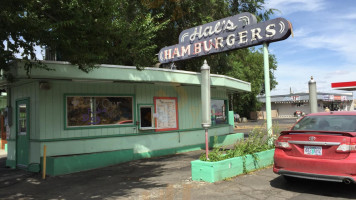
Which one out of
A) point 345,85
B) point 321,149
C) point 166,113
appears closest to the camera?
point 321,149

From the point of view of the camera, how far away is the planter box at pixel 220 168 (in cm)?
677

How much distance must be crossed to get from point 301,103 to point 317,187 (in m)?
49.2

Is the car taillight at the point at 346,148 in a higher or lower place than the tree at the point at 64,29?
lower

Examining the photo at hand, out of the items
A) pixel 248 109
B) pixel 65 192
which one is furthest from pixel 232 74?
pixel 65 192

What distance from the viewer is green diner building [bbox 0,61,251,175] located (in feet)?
29.2

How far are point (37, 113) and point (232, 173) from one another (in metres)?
5.91

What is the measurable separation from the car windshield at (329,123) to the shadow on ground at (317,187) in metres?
1.20

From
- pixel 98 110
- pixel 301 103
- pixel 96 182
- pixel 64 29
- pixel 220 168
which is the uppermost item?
pixel 64 29

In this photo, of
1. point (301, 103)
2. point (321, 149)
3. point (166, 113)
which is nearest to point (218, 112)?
point (166, 113)

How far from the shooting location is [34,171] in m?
8.95

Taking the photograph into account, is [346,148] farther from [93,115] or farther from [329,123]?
[93,115]

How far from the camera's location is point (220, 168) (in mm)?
6871

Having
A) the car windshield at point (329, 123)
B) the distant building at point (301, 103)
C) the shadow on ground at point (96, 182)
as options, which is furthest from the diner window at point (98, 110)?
the distant building at point (301, 103)

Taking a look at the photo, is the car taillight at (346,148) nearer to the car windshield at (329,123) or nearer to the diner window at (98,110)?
the car windshield at (329,123)
